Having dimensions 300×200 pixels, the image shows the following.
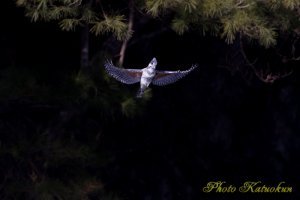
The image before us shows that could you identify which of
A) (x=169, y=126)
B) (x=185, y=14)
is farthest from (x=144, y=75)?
(x=169, y=126)

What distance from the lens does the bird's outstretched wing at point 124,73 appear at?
5.11ft

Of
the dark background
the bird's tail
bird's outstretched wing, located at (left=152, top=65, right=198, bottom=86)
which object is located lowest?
the dark background

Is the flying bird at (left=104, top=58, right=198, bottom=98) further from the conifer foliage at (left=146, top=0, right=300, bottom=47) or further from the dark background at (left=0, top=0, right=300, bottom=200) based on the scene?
the dark background at (left=0, top=0, right=300, bottom=200)

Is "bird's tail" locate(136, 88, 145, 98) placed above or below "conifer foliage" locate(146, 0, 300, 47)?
below

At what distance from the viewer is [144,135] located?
8.41 ft

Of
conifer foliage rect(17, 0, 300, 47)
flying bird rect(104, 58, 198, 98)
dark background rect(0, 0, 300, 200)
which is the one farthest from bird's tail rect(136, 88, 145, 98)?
dark background rect(0, 0, 300, 200)

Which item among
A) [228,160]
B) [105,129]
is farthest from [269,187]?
[105,129]

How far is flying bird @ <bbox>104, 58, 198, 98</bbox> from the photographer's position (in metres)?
1.55

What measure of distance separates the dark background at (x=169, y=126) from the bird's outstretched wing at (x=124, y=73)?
47 cm

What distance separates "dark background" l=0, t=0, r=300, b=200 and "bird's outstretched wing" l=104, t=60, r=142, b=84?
0.47m

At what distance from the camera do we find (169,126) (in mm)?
2623

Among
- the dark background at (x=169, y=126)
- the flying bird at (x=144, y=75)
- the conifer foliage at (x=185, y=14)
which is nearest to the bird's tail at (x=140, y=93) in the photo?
the flying bird at (x=144, y=75)

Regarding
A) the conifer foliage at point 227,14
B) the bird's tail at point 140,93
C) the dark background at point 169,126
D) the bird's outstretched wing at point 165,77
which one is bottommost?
the dark background at point 169,126

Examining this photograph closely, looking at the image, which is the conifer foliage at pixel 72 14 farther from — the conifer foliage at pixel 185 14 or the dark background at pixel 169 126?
the dark background at pixel 169 126
